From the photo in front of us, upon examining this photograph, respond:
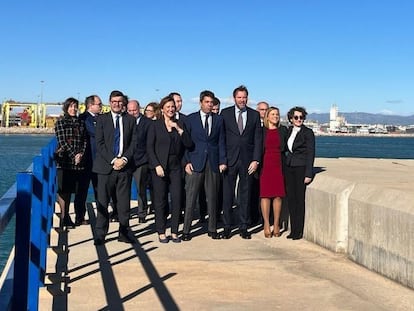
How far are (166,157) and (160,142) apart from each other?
0.21 m

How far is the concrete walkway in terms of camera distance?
4609 millimetres

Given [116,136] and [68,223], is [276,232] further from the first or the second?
[68,223]

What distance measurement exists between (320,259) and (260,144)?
73.7 inches

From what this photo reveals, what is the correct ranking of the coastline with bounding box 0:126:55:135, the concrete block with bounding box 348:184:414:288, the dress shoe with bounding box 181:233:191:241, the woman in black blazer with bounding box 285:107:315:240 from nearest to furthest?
1. the concrete block with bounding box 348:184:414:288
2. the woman in black blazer with bounding box 285:107:315:240
3. the dress shoe with bounding box 181:233:191:241
4. the coastline with bounding box 0:126:55:135

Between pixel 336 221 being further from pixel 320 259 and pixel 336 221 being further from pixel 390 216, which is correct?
pixel 390 216

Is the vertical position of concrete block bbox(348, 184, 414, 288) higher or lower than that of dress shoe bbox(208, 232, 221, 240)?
higher

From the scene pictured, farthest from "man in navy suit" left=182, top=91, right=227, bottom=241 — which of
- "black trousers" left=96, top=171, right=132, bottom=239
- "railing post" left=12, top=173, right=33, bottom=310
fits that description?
"railing post" left=12, top=173, right=33, bottom=310

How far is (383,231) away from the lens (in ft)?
17.7

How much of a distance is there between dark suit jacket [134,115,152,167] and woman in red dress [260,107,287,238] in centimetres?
178

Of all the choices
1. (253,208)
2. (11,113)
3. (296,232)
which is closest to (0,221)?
(296,232)

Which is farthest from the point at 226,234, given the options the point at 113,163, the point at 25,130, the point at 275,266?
the point at 25,130

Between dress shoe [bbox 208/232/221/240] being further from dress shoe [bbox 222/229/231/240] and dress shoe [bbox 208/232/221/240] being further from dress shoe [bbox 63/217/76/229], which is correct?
dress shoe [bbox 63/217/76/229]

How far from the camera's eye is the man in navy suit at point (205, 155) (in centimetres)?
722

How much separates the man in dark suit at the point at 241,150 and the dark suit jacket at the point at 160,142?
611 millimetres
